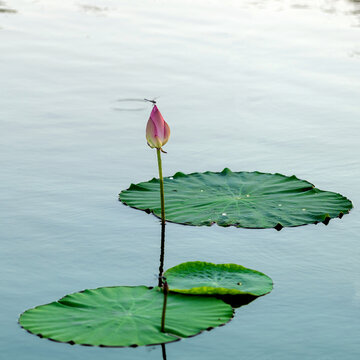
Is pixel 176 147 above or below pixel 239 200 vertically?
above

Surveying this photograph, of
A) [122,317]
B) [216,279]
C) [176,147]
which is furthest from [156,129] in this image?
[176,147]

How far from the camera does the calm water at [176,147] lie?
8.78ft

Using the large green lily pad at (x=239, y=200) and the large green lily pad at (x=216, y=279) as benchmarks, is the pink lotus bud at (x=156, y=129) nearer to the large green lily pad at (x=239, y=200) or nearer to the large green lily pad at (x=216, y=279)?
the large green lily pad at (x=239, y=200)

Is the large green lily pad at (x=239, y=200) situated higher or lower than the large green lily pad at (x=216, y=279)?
higher

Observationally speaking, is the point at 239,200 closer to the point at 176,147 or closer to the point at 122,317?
the point at 176,147

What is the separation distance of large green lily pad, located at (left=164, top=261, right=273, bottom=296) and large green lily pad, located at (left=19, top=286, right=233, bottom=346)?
7cm

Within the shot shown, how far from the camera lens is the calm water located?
2676mm

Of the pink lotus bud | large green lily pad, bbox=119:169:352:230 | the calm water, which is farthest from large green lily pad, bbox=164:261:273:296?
the pink lotus bud

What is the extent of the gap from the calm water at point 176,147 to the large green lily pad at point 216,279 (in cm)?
6

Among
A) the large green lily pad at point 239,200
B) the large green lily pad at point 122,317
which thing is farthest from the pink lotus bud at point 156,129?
the large green lily pad at point 122,317

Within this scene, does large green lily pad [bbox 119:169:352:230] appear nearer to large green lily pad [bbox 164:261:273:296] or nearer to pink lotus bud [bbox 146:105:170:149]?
pink lotus bud [bbox 146:105:170:149]

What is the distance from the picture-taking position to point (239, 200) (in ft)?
11.9

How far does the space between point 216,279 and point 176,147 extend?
1.86 metres

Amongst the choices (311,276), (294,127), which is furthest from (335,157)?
(311,276)
